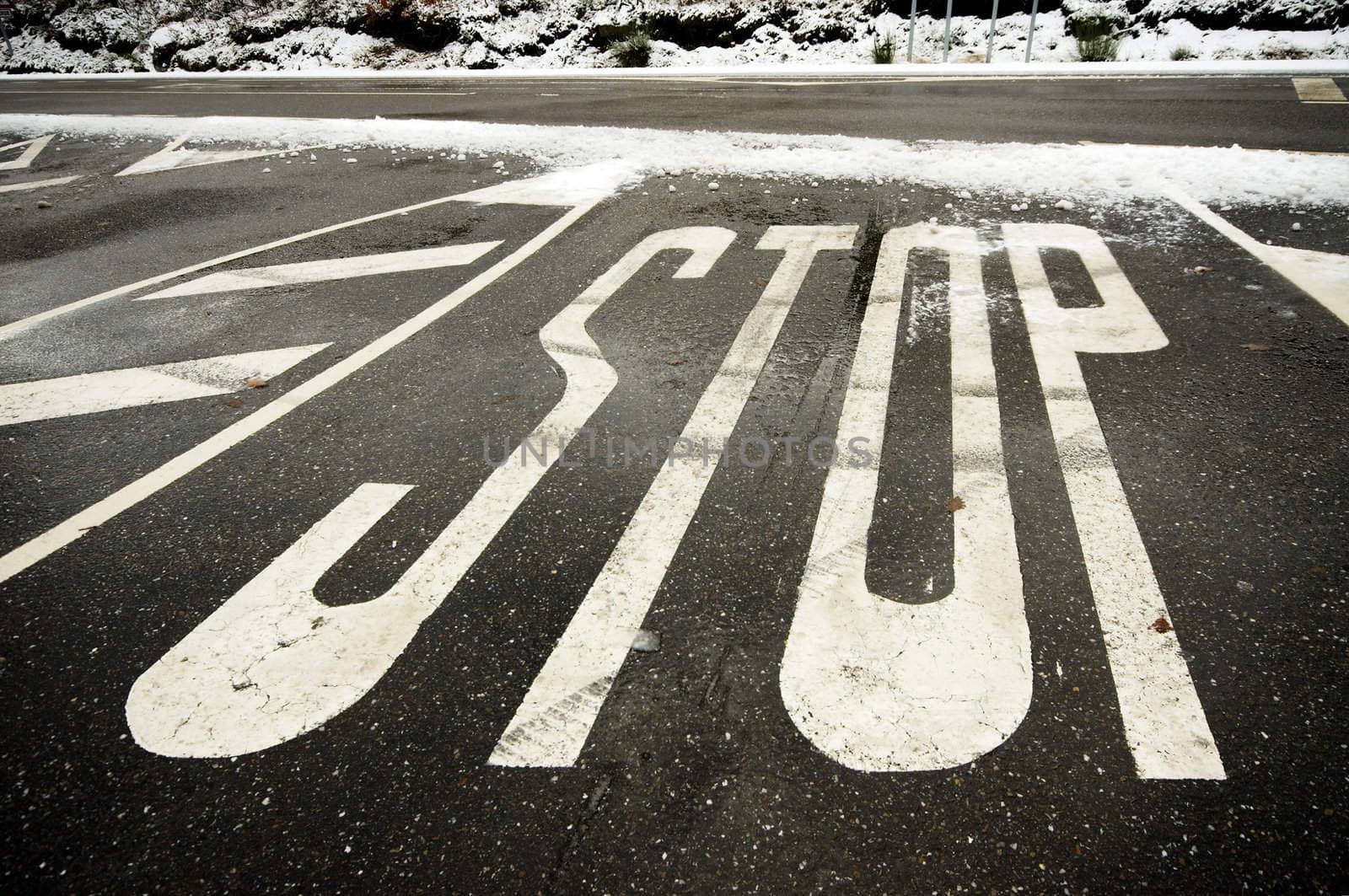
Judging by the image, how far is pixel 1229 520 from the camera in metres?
2.56

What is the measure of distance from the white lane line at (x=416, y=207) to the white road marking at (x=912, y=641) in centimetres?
473

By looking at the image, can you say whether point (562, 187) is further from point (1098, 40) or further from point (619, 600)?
point (1098, 40)

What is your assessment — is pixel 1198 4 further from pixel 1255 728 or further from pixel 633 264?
pixel 1255 728

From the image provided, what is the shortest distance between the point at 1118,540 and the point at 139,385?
14.6 ft

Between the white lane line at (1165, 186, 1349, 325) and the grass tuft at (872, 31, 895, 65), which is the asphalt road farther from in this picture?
the white lane line at (1165, 186, 1349, 325)

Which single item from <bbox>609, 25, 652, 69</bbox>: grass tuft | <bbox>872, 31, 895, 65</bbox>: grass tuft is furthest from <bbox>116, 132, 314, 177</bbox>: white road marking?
<bbox>872, 31, 895, 65</bbox>: grass tuft

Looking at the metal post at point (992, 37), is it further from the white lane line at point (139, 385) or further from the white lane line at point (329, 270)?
the white lane line at point (139, 385)

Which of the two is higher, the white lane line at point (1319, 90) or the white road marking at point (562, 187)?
the white lane line at point (1319, 90)

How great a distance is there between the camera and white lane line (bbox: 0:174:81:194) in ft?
27.3

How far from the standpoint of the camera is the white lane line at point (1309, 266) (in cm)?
410

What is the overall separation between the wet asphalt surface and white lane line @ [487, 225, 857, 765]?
0.17 ft

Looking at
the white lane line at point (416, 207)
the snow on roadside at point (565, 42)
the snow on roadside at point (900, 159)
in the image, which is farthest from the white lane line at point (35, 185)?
the snow on roadside at point (565, 42)

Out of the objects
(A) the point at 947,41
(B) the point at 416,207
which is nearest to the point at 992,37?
(A) the point at 947,41

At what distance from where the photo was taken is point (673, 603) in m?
2.35
